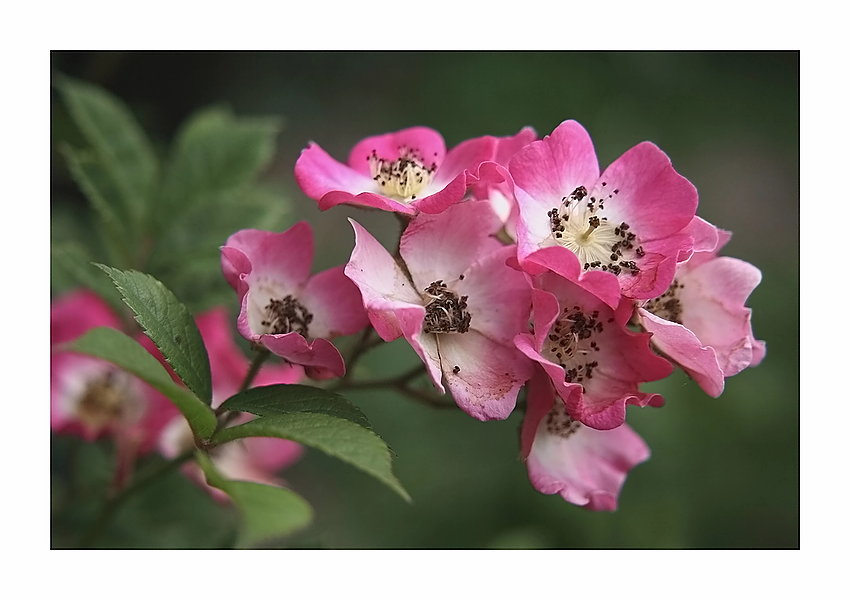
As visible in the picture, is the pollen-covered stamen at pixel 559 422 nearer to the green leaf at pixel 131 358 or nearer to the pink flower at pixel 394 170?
the pink flower at pixel 394 170

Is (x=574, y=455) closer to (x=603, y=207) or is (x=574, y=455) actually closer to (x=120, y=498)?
(x=603, y=207)

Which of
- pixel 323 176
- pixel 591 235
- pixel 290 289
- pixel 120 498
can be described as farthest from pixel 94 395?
pixel 591 235

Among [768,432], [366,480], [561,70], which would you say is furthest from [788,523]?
[561,70]

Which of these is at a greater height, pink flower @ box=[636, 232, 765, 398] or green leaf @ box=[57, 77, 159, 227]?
green leaf @ box=[57, 77, 159, 227]

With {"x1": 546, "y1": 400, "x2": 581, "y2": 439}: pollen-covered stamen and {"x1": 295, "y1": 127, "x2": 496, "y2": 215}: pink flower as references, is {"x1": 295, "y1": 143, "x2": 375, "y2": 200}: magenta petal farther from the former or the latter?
{"x1": 546, "y1": 400, "x2": 581, "y2": 439}: pollen-covered stamen

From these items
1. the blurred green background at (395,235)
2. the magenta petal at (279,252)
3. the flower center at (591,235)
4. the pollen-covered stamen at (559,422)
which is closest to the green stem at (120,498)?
the blurred green background at (395,235)

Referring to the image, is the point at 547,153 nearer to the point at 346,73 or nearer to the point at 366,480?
the point at 366,480

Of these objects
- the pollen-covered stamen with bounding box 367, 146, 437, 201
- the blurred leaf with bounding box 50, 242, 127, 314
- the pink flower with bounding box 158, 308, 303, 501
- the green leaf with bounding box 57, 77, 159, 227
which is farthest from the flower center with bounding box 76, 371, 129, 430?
the pollen-covered stamen with bounding box 367, 146, 437, 201
